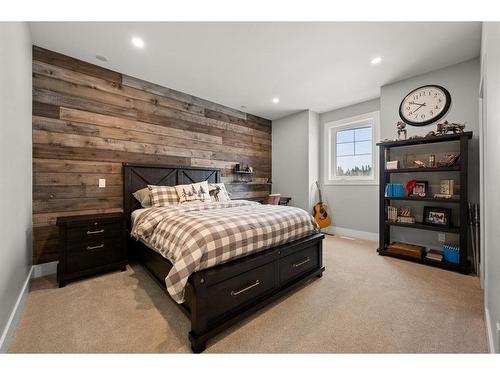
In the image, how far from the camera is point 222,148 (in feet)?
13.9

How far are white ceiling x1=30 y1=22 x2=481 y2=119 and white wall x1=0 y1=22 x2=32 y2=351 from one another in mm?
642

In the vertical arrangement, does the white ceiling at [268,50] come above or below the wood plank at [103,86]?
above

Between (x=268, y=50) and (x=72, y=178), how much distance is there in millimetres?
2837

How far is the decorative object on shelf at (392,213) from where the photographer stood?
3155 mm

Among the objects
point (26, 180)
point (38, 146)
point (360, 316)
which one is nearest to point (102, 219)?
point (26, 180)

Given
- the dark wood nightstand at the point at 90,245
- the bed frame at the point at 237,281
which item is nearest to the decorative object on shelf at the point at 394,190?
the bed frame at the point at 237,281

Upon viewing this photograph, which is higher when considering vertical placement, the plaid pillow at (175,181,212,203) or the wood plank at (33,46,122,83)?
the wood plank at (33,46,122,83)

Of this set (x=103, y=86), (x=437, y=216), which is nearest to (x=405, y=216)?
(x=437, y=216)

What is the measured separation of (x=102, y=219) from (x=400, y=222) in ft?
12.7

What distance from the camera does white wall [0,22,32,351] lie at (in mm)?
1402

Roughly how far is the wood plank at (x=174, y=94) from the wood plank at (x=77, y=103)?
1.30 feet

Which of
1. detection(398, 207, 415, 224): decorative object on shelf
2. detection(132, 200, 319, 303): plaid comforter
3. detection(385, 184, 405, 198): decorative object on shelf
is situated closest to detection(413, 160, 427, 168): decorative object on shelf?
detection(385, 184, 405, 198): decorative object on shelf

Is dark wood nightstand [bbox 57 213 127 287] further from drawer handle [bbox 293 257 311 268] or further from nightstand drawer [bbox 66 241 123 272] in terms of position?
drawer handle [bbox 293 257 311 268]

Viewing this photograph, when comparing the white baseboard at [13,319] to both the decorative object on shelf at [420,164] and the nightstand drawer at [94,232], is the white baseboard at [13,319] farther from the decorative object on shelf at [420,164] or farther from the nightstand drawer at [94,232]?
the decorative object on shelf at [420,164]
